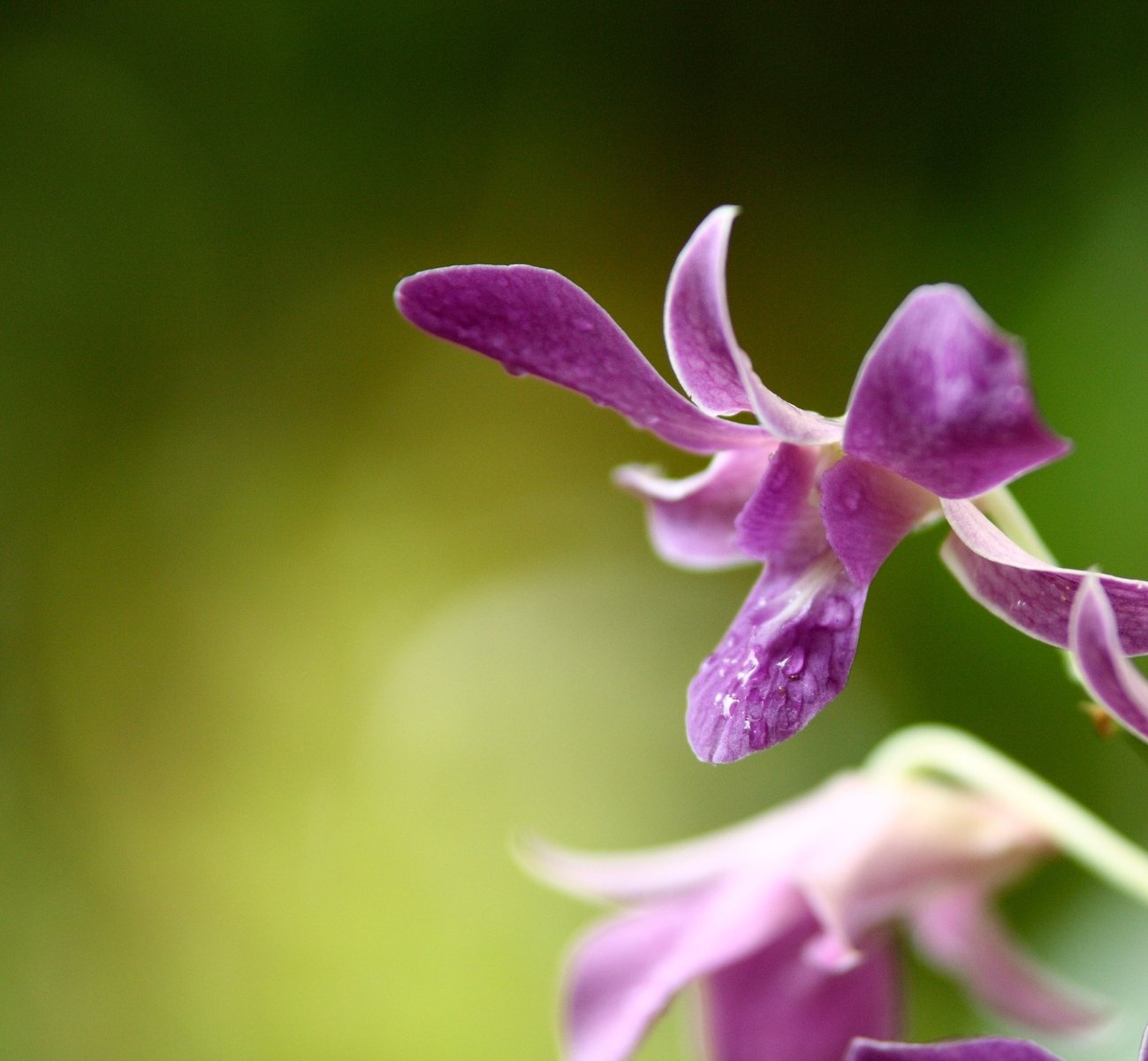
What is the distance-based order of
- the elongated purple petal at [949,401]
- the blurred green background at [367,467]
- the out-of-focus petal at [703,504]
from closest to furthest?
the elongated purple petal at [949,401] < the out-of-focus petal at [703,504] < the blurred green background at [367,467]

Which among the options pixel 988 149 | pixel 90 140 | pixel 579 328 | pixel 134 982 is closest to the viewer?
pixel 579 328

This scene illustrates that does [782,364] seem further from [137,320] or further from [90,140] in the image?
[90,140]

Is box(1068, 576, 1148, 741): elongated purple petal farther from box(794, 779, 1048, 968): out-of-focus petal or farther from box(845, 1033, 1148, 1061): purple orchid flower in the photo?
box(794, 779, 1048, 968): out-of-focus petal

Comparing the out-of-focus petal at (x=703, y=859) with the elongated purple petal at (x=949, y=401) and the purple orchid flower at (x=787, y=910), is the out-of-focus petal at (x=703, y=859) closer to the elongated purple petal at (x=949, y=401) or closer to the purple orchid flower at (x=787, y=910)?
the purple orchid flower at (x=787, y=910)

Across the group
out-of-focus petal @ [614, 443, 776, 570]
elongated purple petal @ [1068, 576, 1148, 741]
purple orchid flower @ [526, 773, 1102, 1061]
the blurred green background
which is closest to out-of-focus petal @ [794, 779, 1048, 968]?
purple orchid flower @ [526, 773, 1102, 1061]

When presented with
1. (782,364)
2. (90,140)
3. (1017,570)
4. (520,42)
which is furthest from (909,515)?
(90,140)

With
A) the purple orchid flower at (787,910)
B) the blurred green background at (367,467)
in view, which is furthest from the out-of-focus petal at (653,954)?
the blurred green background at (367,467)

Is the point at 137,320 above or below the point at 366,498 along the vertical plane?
above
